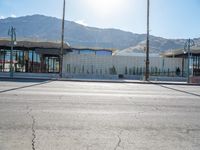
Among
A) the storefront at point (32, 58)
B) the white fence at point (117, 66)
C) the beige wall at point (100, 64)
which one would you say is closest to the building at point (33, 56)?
the storefront at point (32, 58)

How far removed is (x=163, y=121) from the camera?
979cm

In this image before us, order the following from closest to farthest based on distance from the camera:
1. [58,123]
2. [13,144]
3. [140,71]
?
[13,144] → [58,123] → [140,71]

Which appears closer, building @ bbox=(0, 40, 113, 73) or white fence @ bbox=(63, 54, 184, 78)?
building @ bbox=(0, 40, 113, 73)

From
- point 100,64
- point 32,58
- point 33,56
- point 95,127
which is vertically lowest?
point 95,127

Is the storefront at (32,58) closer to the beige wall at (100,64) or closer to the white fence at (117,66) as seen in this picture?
the beige wall at (100,64)

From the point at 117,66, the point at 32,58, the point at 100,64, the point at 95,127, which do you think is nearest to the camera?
the point at 95,127

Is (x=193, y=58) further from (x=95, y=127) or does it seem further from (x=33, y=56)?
(x=95, y=127)

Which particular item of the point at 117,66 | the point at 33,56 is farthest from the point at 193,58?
the point at 33,56

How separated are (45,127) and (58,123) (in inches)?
23.3

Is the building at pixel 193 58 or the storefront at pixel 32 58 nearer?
the storefront at pixel 32 58

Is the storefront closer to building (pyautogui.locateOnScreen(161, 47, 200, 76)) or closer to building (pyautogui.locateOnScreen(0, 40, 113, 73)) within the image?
building (pyautogui.locateOnScreen(0, 40, 113, 73))

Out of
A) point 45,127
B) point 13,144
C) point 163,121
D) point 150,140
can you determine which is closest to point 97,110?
point 163,121

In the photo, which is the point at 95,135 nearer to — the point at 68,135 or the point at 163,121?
the point at 68,135

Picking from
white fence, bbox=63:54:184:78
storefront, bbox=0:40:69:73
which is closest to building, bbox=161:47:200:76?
white fence, bbox=63:54:184:78
